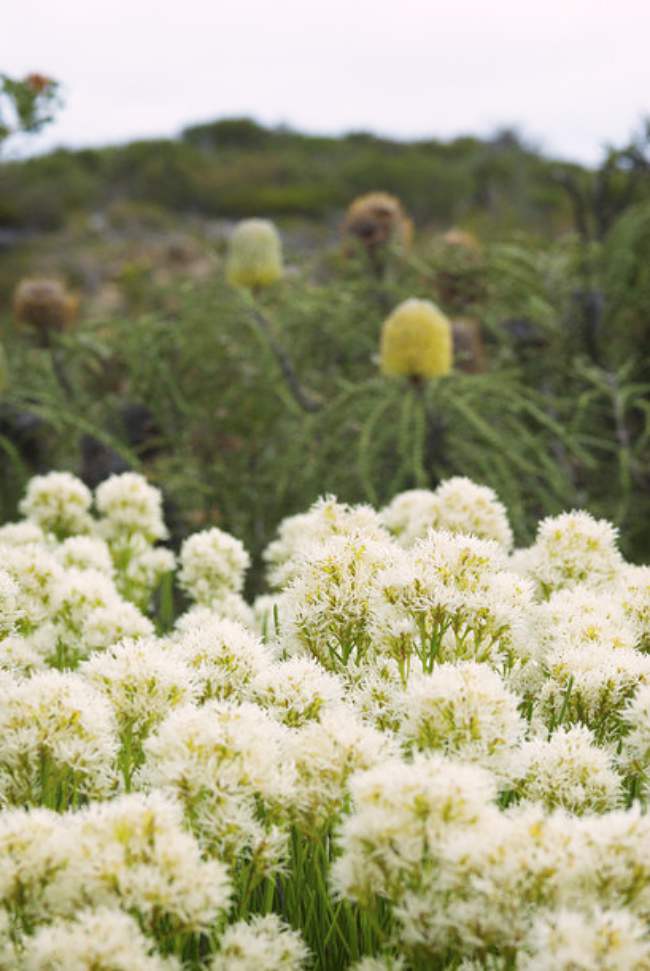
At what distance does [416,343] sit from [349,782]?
2500 mm

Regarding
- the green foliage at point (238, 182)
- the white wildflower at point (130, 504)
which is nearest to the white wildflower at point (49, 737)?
the white wildflower at point (130, 504)

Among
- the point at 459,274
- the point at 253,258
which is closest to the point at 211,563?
the point at 253,258

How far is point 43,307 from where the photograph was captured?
14.4 ft

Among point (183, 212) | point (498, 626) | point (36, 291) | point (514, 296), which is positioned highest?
point (183, 212)

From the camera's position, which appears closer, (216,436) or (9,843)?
(9,843)

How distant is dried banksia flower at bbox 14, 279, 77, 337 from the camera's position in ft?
14.4

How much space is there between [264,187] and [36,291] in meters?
31.1

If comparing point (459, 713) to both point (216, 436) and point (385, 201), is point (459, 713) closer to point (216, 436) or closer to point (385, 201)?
point (216, 436)

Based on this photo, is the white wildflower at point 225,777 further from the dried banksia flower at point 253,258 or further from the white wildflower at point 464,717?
the dried banksia flower at point 253,258

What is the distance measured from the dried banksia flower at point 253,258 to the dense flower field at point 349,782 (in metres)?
2.48

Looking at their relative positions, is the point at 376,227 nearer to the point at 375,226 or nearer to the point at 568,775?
the point at 375,226

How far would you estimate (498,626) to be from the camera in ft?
4.75

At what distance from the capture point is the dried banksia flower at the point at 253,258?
4160 millimetres

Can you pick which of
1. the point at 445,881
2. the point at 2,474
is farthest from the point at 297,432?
the point at 445,881
